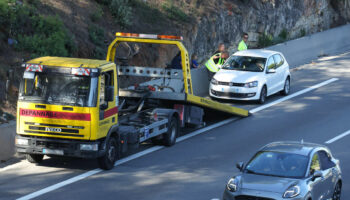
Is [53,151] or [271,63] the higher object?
[271,63]

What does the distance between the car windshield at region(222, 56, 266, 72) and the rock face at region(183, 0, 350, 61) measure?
503 centimetres

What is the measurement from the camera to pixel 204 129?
20.0m

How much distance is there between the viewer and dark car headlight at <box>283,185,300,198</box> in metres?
11.1

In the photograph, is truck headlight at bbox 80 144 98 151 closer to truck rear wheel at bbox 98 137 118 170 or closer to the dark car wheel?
truck rear wheel at bbox 98 137 118 170

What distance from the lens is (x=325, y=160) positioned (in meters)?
12.6

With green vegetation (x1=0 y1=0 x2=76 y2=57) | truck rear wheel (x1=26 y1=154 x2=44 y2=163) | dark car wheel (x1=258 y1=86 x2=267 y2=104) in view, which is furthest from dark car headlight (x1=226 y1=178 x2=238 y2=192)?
dark car wheel (x1=258 y1=86 x2=267 y2=104)

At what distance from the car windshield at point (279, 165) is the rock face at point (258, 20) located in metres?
17.3

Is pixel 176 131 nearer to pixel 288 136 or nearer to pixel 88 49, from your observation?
pixel 288 136

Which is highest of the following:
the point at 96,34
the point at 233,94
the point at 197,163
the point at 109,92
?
the point at 96,34

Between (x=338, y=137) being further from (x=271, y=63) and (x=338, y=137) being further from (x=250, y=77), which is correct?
(x=271, y=63)

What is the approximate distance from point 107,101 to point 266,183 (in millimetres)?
4673

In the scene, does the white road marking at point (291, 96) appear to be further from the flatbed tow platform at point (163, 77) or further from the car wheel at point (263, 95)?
the flatbed tow platform at point (163, 77)

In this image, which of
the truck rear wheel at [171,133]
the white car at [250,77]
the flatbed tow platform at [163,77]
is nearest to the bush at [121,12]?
the white car at [250,77]

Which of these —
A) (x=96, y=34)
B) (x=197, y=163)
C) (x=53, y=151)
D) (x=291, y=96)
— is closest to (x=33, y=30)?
(x=96, y=34)
